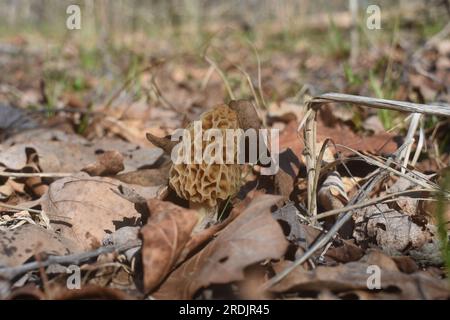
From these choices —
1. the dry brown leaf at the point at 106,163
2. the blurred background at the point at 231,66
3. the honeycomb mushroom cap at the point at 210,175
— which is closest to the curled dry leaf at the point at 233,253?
the honeycomb mushroom cap at the point at 210,175

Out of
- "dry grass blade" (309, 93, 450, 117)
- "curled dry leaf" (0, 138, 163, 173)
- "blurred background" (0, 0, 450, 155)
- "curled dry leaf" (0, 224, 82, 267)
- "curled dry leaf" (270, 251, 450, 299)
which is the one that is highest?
"blurred background" (0, 0, 450, 155)

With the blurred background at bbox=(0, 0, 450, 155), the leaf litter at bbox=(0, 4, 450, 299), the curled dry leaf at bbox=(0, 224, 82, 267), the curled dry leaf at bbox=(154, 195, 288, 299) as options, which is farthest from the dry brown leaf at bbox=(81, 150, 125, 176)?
the curled dry leaf at bbox=(154, 195, 288, 299)

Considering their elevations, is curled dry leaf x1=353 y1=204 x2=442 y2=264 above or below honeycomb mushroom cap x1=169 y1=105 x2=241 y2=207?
below

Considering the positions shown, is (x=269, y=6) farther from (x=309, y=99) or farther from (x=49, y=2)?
(x=309, y=99)

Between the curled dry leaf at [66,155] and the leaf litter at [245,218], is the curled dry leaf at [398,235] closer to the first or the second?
the leaf litter at [245,218]

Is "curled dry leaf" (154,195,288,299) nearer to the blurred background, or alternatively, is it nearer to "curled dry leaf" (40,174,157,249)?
"curled dry leaf" (40,174,157,249)
